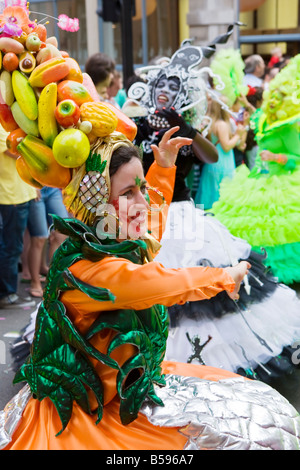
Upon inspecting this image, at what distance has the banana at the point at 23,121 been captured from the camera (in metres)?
1.79

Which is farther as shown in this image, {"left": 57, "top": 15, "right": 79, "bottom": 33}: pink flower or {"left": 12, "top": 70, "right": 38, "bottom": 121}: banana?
{"left": 57, "top": 15, "right": 79, "bottom": 33}: pink flower

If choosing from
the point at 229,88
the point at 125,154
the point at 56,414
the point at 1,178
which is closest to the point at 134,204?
the point at 125,154

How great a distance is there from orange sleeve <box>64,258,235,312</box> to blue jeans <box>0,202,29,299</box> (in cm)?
308

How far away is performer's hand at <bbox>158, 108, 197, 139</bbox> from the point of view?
3496 millimetres

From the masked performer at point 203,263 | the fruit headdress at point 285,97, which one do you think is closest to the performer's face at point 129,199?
the masked performer at point 203,263

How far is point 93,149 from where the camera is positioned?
181cm

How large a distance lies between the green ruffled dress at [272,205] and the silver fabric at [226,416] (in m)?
2.90

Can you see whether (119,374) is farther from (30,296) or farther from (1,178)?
(30,296)

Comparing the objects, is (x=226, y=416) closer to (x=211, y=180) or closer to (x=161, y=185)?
(x=161, y=185)

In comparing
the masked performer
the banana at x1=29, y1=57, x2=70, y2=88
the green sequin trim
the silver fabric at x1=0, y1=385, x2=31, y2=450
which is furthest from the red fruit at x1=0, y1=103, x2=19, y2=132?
the masked performer

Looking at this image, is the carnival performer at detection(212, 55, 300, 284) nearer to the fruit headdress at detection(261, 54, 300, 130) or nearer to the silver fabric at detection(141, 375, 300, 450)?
the fruit headdress at detection(261, 54, 300, 130)

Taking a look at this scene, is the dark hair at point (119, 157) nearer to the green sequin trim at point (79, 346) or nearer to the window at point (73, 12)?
the green sequin trim at point (79, 346)

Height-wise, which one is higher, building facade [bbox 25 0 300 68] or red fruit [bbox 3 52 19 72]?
building facade [bbox 25 0 300 68]

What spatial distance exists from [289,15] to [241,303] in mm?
9981
